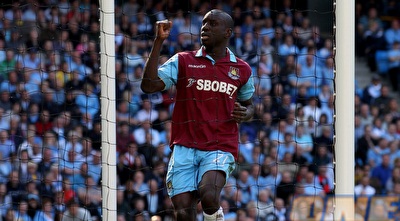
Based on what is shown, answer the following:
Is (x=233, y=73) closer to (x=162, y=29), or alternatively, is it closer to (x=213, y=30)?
(x=213, y=30)

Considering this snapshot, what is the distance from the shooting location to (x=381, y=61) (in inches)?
575

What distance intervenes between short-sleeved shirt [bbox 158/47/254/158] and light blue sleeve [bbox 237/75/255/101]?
0.32ft

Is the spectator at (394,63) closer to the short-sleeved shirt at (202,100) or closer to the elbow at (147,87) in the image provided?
the short-sleeved shirt at (202,100)

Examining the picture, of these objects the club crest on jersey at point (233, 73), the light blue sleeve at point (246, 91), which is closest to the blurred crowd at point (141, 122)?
the light blue sleeve at point (246, 91)

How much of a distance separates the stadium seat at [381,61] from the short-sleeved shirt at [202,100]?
813 cm

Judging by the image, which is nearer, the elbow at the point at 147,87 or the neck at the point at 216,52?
the elbow at the point at 147,87

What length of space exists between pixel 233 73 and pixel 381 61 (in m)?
8.23

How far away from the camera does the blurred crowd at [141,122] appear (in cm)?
1055

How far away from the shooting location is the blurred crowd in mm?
10555

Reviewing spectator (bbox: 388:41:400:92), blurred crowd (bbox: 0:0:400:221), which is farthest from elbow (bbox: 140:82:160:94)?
spectator (bbox: 388:41:400:92)

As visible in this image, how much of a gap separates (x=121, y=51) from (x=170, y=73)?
19.1ft

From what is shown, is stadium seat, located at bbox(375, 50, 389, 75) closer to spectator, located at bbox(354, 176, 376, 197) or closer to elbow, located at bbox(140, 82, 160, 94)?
spectator, located at bbox(354, 176, 376, 197)

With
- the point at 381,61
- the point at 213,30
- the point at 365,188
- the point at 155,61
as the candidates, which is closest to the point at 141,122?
the point at 365,188

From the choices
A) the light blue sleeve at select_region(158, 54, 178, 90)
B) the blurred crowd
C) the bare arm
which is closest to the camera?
the bare arm
